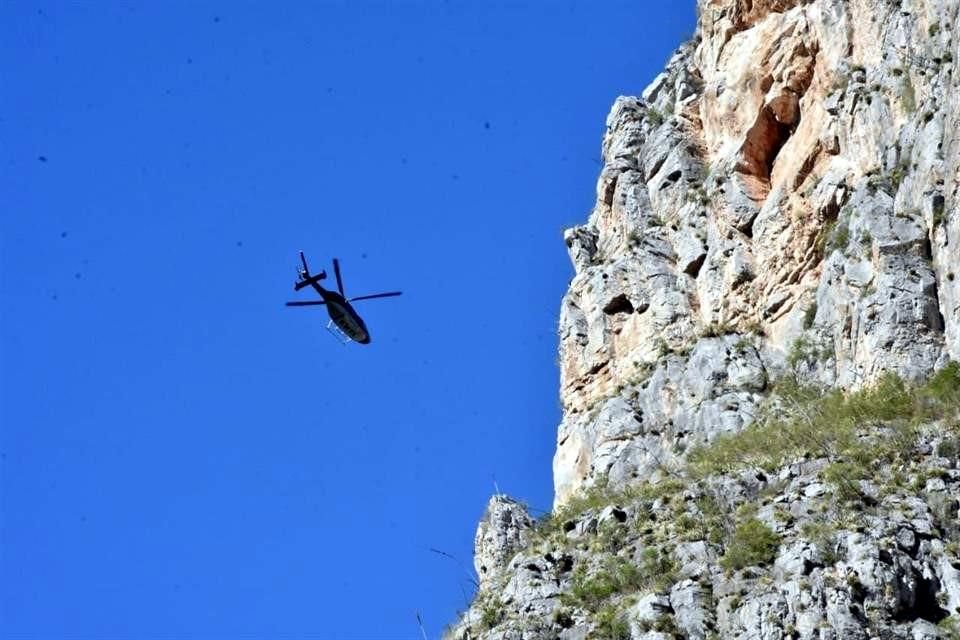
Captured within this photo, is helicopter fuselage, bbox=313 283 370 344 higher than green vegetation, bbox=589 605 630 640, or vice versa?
helicopter fuselage, bbox=313 283 370 344

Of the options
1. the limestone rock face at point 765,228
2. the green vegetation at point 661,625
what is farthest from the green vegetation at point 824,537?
the limestone rock face at point 765,228

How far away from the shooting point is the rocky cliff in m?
26.3

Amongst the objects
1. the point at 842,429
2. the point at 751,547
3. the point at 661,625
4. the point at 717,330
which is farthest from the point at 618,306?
the point at 661,625

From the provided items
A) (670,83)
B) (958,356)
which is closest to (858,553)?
(958,356)

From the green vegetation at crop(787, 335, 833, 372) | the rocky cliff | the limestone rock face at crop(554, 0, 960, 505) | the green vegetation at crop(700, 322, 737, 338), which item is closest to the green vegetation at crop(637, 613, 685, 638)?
the rocky cliff

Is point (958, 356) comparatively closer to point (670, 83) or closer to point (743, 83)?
point (743, 83)

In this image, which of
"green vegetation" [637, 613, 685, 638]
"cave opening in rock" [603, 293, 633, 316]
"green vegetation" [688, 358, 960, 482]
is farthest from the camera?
"cave opening in rock" [603, 293, 633, 316]

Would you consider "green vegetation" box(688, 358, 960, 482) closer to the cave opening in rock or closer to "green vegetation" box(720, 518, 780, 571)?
"green vegetation" box(720, 518, 780, 571)

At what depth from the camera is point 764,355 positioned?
4094cm

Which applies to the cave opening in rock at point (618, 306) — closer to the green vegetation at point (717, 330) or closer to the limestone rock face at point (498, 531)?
the green vegetation at point (717, 330)

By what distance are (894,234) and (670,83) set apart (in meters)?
19.5

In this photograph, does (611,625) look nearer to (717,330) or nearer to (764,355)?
(764,355)

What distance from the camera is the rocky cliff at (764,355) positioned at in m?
26.3

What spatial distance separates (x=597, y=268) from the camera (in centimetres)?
4978
